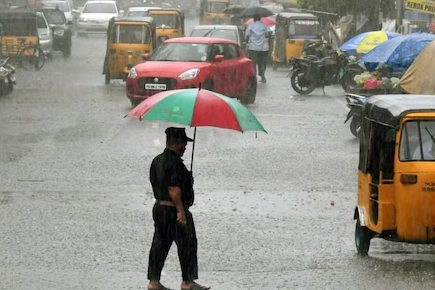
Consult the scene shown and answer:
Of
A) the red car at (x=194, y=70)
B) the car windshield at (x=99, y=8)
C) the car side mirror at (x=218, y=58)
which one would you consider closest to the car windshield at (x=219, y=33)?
the red car at (x=194, y=70)

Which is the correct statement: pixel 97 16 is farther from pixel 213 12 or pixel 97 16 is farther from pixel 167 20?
pixel 167 20

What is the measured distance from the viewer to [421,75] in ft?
68.0

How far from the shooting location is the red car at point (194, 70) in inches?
950

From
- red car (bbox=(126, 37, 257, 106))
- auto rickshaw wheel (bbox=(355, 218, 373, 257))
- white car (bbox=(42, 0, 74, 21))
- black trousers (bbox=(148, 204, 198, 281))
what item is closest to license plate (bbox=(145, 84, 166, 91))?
red car (bbox=(126, 37, 257, 106))

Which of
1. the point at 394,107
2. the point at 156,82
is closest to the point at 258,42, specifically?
the point at 156,82

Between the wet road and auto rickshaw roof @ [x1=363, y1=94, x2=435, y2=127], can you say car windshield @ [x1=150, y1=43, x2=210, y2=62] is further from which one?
auto rickshaw roof @ [x1=363, y1=94, x2=435, y2=127]

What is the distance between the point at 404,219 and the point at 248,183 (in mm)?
5368

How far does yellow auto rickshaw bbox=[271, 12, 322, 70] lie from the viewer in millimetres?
38781

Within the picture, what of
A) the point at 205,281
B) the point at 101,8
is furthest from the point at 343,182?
the point at 101,8

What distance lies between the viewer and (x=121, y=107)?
24766mm

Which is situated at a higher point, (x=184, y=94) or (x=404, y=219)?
(x=184, y=94)

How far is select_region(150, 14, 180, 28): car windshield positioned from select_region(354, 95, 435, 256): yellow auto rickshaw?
31346mm

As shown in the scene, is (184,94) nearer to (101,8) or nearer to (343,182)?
(343,182)

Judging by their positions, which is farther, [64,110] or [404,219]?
[64,110]
